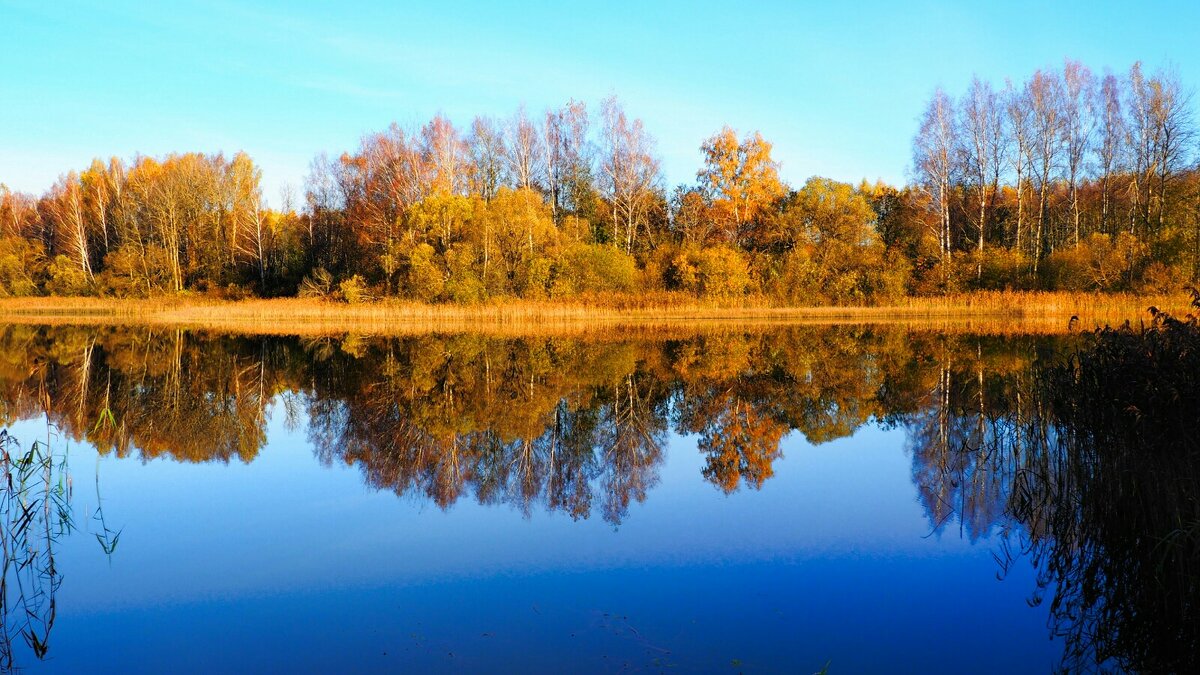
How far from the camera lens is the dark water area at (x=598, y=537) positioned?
4387 mm

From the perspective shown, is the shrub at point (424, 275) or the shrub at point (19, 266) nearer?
the shrub at point (424, 275)

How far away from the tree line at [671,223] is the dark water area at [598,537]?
22908 millimetres

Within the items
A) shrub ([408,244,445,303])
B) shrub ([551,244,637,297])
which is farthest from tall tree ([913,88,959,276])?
shrub ([408,244,445,303])

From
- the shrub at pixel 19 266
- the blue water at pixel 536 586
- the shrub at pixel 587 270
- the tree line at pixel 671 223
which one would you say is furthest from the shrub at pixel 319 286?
the blue water at pixel 536 586

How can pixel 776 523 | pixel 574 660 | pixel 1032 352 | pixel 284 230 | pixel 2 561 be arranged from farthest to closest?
pixel 284 230, pixel 1032 352, pixel 776 523, pixel 2 561, pixel 574 660

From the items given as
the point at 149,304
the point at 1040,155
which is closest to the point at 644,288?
the point at 1040,155

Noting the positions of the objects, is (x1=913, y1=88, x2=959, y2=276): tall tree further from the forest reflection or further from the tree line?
the forest reflection

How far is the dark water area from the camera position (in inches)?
173

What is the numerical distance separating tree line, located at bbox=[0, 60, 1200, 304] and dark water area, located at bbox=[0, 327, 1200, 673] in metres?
22.9

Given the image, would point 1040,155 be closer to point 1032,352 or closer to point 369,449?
point 1032,352

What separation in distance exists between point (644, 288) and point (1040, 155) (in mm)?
18543

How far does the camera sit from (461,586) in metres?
5.29

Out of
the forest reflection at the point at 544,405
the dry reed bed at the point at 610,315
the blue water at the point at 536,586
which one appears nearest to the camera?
the blue water at the point at 536,586

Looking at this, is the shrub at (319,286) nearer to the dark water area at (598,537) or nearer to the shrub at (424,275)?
the shrub at (424,275)
